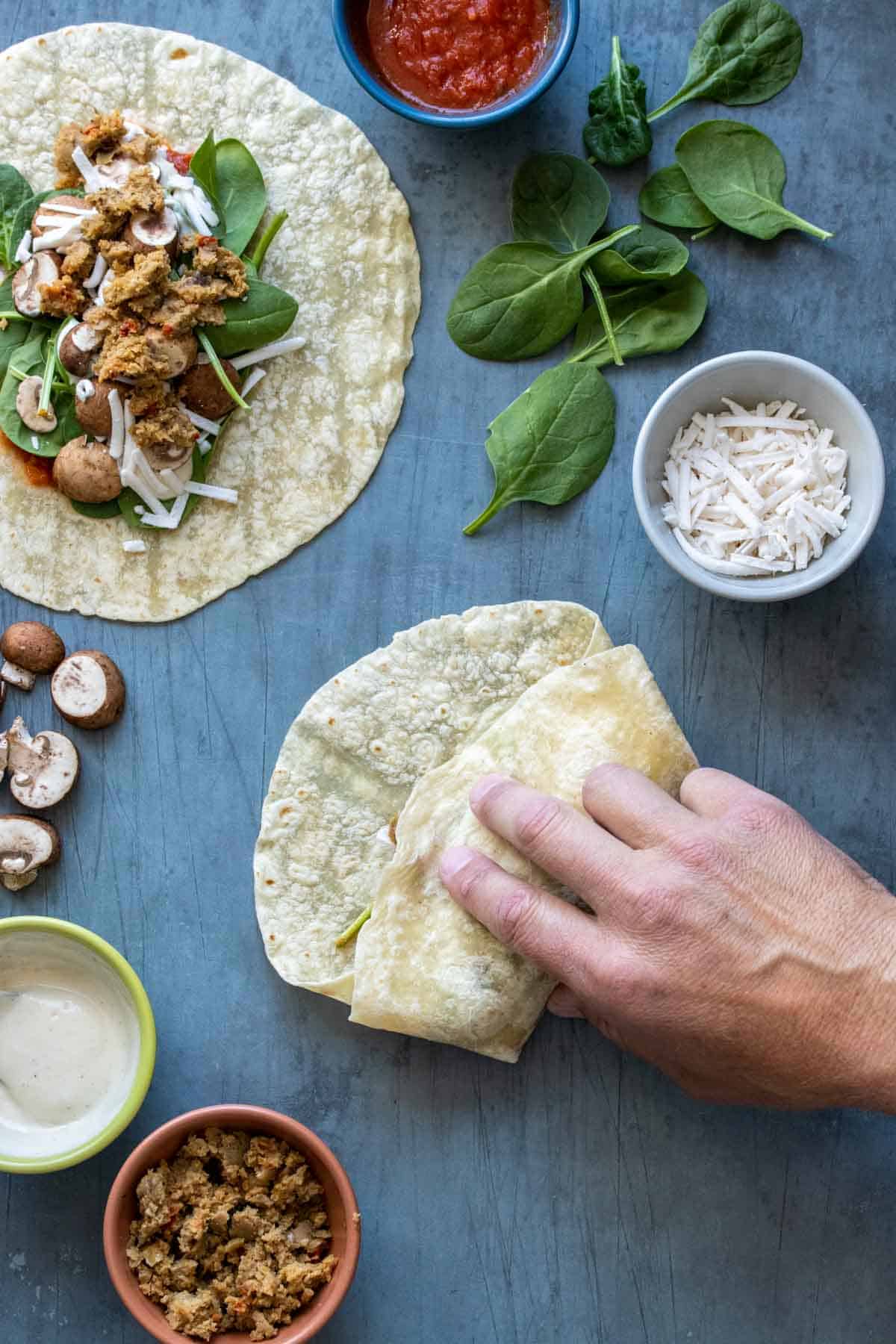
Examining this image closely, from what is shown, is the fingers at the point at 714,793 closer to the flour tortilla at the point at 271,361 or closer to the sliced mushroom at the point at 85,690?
the flour tortilla at the point at 271,361

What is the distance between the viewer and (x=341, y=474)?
2.52m

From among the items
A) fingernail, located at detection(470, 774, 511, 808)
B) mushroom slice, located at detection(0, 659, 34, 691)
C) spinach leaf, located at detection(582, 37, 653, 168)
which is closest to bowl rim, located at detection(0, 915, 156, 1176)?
mushroom slice, located at detection(0, 659, 34, 691)

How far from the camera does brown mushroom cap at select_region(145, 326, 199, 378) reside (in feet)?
7.56

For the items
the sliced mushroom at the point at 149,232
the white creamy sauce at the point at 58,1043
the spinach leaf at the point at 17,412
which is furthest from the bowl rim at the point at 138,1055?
the sliced mushroom at the point at 149,232

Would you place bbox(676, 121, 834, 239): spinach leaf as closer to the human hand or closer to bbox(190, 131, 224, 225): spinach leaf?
bbox(190, 131, 224, 225): spinach leaf

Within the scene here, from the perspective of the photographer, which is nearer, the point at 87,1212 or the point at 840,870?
the point at 840,870

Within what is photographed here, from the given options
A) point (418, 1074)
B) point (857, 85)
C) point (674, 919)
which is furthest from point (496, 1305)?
point (857, 85)

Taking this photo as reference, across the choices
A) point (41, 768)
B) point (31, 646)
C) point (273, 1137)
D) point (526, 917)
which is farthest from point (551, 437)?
point (273, 1137)

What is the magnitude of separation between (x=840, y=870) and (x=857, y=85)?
1.68 metres

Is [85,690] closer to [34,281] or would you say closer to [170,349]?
[170,349]

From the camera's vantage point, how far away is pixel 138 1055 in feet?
7.47

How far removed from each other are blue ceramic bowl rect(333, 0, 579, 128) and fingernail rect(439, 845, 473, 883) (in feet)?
4.69

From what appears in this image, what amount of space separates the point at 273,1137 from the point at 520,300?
175 cm

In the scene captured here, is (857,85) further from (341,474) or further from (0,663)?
(0,663)
